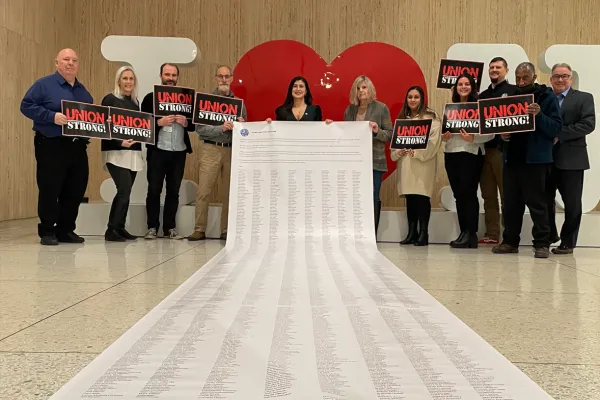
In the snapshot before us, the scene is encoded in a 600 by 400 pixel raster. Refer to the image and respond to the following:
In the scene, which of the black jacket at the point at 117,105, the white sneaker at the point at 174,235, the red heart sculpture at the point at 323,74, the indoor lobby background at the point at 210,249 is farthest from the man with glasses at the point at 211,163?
the red heart sculpture at the point at 323,74

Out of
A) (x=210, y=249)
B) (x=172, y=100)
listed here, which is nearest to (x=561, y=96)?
(x=210, y=249)

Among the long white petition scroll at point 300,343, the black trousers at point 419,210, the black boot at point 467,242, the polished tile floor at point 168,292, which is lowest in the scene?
the polished tile floor at point 168,292

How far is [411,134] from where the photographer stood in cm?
481

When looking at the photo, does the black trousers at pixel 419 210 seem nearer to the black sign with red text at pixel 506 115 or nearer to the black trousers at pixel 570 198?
the black sign with red text at pixel 506 115

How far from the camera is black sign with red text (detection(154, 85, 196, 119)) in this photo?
4934 millimetres

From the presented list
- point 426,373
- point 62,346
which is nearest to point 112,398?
point 62,346

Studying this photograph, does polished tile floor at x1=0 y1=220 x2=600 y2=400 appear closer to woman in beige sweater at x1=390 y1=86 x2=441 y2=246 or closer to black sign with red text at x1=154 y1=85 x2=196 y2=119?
woman in beige sweater at x1=390 y1=86 x2=441 y2=246

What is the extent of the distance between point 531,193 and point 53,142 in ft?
11.6

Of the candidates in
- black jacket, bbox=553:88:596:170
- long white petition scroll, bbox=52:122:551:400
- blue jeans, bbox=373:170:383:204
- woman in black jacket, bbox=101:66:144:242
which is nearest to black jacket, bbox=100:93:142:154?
woman in black jacket, bbox=101:66:144:242

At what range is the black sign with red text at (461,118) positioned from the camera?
181 inches

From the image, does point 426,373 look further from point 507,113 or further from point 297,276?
point 507,113

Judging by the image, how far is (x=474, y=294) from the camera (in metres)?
2.68

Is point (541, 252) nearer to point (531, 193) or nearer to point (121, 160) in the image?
point (531, 193)

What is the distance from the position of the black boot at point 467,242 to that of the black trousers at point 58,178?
303 cm
